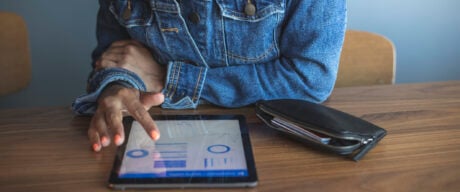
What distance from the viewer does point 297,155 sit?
0.71m

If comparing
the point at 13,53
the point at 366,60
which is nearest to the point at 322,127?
the point at 366,60

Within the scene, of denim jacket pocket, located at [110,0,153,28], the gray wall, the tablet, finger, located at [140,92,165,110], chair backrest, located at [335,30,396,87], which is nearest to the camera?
the tablet

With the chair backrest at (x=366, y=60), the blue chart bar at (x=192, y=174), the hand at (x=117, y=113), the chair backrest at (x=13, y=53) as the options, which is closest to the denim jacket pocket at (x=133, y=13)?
the hand at (x=117, y=113)

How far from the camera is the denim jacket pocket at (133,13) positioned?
2.94 feet

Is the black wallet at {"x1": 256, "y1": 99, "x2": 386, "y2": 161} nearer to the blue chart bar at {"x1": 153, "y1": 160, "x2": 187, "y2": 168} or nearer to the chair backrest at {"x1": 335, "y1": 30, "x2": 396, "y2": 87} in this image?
the blue chart bar at {"x1": 153, "y1": 160, "x2": 187, "y2": 168}

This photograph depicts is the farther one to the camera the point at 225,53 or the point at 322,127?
the point at 225,53

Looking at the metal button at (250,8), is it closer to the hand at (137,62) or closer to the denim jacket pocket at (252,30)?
the denim jacket pocket at (252,30)

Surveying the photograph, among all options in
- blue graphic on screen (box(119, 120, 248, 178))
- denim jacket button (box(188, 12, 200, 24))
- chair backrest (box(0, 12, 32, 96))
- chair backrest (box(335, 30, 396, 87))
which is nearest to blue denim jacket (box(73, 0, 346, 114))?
denim jacket button (box(188, 12, 200, 24))

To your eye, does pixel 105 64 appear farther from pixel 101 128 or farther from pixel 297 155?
pixel 297 155

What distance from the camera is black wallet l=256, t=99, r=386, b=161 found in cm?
69

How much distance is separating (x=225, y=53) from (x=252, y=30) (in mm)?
69

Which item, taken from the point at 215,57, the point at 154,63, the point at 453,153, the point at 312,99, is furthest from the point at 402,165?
the point at 154,63

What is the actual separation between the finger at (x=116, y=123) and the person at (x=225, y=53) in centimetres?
6

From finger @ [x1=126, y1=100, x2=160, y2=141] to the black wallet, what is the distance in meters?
0.19
